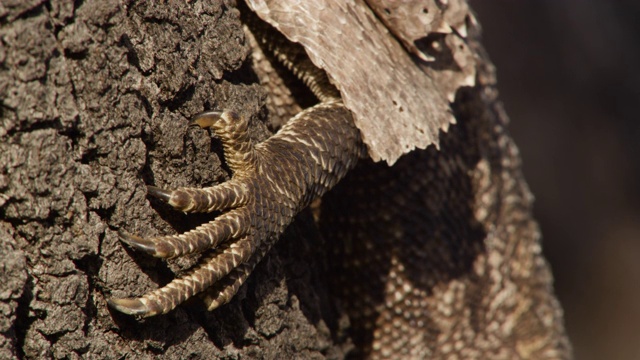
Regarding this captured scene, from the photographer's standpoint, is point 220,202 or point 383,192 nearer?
point 220,202

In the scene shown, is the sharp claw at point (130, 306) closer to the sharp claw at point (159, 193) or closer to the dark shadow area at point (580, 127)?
the sharp claw at point (159, 193)

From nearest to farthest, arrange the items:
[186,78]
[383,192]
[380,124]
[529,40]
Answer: [186,78], [380,124], [383,192], [529,40]

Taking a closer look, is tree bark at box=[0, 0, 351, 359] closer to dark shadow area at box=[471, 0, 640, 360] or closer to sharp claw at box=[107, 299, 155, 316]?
sharp claw at box=[107, 299, 155, 316]

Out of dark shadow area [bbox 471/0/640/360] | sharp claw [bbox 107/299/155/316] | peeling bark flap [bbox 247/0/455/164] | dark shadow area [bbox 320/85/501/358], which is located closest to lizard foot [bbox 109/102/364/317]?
sharp claw [bbox 107/299/155/316]

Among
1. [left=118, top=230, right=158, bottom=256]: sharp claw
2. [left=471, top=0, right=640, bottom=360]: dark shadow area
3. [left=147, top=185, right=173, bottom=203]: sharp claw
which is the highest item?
[left=147, top=185, right=173, bottom=203]: sharp claw

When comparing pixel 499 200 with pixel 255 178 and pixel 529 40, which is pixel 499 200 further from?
pixel 529 40

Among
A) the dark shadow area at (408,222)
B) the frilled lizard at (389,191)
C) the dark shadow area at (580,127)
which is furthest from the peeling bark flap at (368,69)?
the dark shadow area at (580,127)

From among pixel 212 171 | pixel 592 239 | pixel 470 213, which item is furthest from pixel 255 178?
pixel 592 239
